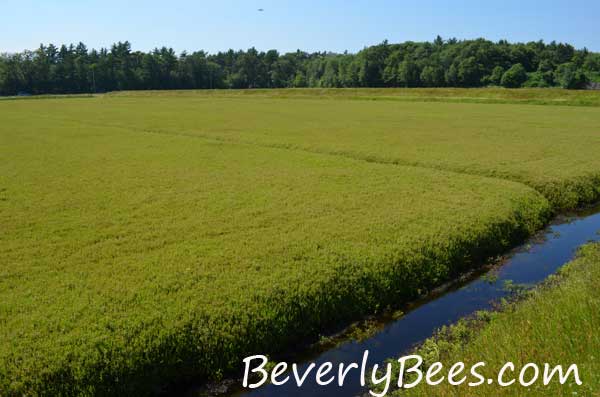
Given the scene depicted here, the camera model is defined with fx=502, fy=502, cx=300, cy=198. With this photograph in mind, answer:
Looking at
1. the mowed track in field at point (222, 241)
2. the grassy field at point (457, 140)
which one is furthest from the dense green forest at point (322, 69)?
the mowed track in field at point (222, 241)

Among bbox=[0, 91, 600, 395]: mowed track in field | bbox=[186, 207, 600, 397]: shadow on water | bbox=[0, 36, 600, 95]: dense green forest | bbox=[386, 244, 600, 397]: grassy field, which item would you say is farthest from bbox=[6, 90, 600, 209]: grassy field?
bbox=[0, 36, 600, 95]: dense green forest

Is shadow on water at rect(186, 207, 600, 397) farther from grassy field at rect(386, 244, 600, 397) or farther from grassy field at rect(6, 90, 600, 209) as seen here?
grassy field at rect(6, 90, 600, 209)

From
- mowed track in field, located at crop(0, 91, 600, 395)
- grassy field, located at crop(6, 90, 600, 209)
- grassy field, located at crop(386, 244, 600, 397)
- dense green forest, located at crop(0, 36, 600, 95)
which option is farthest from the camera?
dense green forest, located at crop(0, 36, 600, 95)

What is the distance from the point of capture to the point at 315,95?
98.1m

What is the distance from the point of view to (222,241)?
12344mm

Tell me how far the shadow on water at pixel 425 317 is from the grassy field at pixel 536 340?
631mm

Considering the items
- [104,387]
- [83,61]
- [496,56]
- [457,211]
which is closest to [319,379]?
[104,387]

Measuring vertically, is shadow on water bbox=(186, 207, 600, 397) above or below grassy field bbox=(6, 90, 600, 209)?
below

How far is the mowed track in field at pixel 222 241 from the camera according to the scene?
790cm

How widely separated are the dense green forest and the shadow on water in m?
109

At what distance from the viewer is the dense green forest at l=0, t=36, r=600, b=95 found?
410 ft

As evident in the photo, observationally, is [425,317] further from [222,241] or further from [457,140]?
[457,140]

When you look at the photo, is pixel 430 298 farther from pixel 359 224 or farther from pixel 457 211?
pixel 457 211

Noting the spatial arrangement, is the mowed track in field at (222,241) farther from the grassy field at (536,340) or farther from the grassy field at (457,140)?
the grassy field at (536,340)
